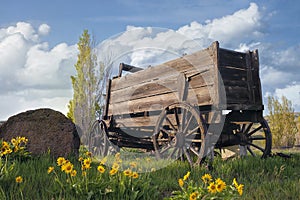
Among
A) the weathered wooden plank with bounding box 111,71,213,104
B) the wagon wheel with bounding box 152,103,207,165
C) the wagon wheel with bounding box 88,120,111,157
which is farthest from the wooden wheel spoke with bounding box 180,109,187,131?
the wagon wheel with bounding box 88,120,111,157

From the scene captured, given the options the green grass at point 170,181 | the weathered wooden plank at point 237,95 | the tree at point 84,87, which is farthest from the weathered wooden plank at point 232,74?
the tree at point 84,87

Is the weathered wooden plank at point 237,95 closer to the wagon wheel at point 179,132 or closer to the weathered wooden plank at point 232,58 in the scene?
the weathered wooden plank at point 232,58

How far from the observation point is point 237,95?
5.59 metres

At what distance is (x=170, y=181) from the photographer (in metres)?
3.76

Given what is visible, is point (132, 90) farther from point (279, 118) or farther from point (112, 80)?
point (279, 118)

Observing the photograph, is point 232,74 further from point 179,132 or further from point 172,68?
point 179,132

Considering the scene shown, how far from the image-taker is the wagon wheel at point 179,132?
5500mm

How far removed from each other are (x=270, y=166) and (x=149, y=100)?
9.41ft

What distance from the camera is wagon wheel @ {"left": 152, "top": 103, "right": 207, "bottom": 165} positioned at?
5.50 m

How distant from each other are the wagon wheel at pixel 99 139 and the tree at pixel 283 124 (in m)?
11.0

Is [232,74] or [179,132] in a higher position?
[232,74]

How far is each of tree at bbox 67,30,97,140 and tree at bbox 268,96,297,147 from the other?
32.6 ft

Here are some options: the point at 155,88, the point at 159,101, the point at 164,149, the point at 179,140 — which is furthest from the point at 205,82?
the point at 164,149

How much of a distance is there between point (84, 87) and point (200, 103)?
11.5 metres
